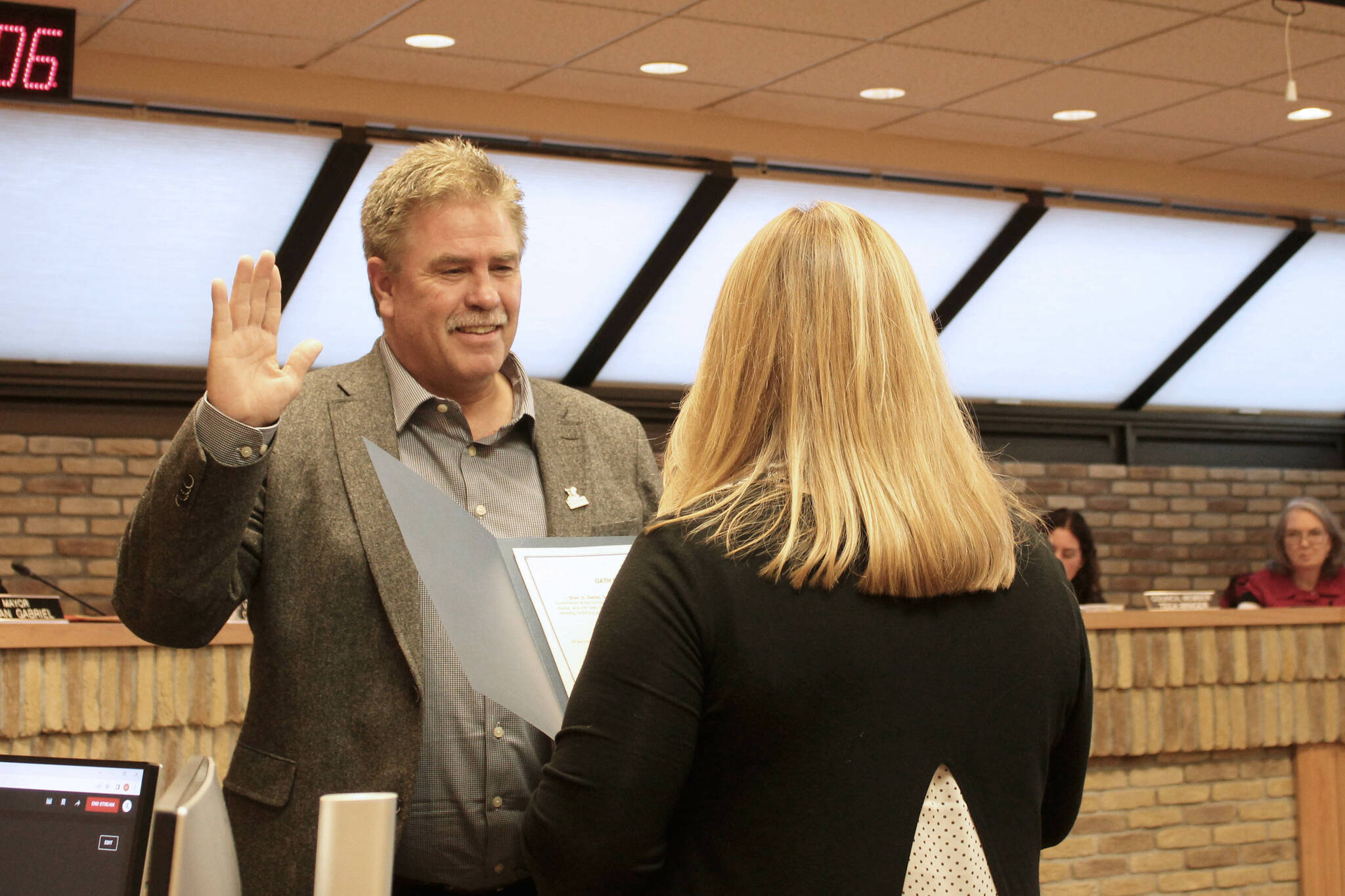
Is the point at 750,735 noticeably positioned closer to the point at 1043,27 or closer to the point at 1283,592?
the point at 1043,27

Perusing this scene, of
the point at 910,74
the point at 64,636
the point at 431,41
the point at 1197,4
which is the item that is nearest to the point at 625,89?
the point at 431,41

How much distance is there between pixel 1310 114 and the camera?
5.81 meters

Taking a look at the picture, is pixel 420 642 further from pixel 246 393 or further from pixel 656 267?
pixel 656 267

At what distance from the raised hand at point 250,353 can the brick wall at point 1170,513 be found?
6056 mm

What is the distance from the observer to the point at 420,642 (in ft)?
5.19

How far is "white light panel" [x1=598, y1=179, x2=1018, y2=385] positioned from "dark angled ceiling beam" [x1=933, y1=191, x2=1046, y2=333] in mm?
32

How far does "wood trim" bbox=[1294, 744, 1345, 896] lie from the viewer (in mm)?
3961

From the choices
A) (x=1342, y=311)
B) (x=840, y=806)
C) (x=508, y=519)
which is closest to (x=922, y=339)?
(x=840, y=806)

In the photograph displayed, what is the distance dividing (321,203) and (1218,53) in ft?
11.1

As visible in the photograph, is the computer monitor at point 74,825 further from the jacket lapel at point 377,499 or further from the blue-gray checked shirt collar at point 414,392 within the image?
the blue-gray checked shirt collar at point 414,392

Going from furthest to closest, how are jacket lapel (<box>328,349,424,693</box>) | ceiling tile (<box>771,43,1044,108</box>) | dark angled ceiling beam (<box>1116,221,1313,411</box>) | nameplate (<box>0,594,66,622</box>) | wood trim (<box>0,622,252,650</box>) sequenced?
1. dark angled ceiling beam (<box>1116,221,1313,411</box>)
2. ceiling tile (<box>771,43,1044,108</box>)
3. nameplate (<box>0,594,66,622</box>)
4. wood trim (<box>0,622,252,650</box>)
5. jacket lapel (<box>328,349,424,693</box>)

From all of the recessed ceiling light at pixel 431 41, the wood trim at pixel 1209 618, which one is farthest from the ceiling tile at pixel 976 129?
the wood trim at pixel 1209 618

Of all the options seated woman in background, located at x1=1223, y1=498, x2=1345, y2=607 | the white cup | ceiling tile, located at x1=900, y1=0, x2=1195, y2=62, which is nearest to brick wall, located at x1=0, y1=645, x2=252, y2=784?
the white cup

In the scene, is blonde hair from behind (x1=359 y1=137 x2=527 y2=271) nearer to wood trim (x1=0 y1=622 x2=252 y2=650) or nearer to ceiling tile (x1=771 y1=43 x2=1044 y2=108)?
wood trim (x1=0 y1=622 x2=252 y2=650)
